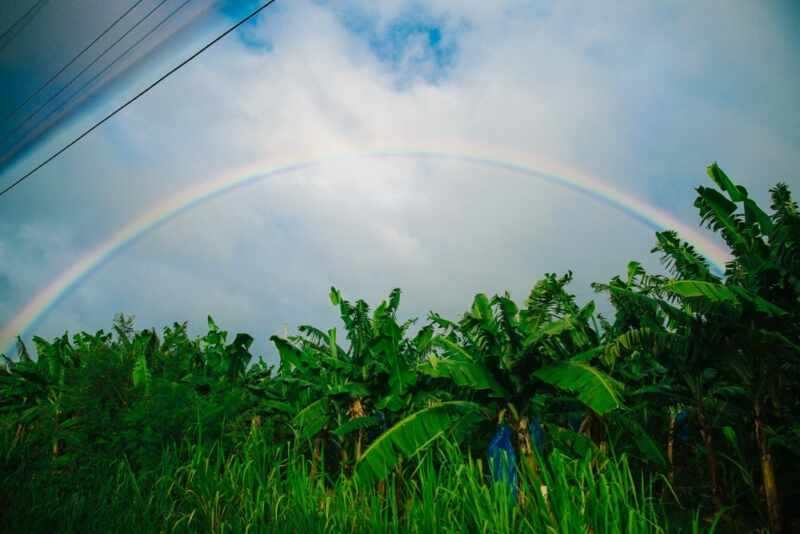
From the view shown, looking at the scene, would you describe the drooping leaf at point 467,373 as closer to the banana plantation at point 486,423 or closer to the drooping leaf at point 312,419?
the banana plantation at point 486,423

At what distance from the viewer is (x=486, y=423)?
11305 millimetres

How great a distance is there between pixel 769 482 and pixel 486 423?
Result: 4.43m

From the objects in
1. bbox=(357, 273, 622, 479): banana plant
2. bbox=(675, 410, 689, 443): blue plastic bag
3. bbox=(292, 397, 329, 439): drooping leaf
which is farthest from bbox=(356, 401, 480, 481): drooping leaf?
bbox=(675, 410, 689, 443): blue plastic bag

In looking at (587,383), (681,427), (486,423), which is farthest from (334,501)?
(681,427)

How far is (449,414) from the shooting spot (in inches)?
388

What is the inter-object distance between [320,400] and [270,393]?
319 cm

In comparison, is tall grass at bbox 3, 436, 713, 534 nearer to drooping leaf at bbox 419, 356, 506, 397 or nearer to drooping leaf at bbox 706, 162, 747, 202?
drooping leaf at bbox 419, 356, 506, 397

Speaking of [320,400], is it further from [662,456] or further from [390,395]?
[662,456]

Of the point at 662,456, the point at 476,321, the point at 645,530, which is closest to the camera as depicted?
the point at 645,530

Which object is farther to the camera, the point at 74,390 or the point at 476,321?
the point at 74,390

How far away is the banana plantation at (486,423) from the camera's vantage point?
21.8 ft

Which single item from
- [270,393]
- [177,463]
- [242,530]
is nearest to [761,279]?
[242,530]

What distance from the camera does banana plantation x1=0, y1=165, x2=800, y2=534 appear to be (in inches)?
261

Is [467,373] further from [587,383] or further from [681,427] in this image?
[681,427]
